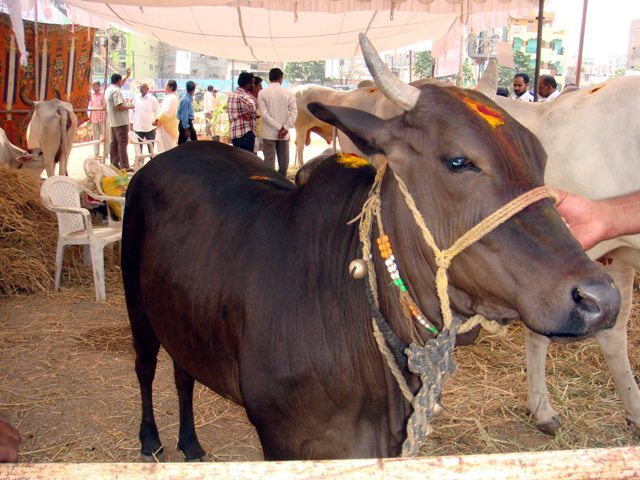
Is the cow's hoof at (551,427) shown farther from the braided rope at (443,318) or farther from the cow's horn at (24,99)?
the cow's horn at (24,99)

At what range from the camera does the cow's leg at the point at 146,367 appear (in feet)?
10.8

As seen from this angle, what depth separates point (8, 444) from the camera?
57.7 inches

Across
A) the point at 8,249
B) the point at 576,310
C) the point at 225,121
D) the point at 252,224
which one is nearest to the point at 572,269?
the point at 576,310

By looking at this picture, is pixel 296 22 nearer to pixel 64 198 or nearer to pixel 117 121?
pixel 64 198

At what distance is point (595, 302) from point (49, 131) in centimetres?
996

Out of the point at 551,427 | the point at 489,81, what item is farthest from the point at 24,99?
the point at 489,81

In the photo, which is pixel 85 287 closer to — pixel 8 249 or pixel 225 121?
pixel 8 249

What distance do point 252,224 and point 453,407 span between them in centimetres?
229

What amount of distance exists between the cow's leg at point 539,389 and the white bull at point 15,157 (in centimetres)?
757

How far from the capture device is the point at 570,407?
411 centimetres

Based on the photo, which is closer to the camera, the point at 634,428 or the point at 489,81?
the point at 489,81

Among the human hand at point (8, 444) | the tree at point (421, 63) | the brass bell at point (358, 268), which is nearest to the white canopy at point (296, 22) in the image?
the brass bell at point (358, 268)

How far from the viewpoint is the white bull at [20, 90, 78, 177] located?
32.7 feet

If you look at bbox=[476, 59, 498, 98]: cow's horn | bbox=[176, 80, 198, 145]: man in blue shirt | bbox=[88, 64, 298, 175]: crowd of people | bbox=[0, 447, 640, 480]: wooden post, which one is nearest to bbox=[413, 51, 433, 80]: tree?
bbox=[88, 64, 298, 175]: crowd of people
